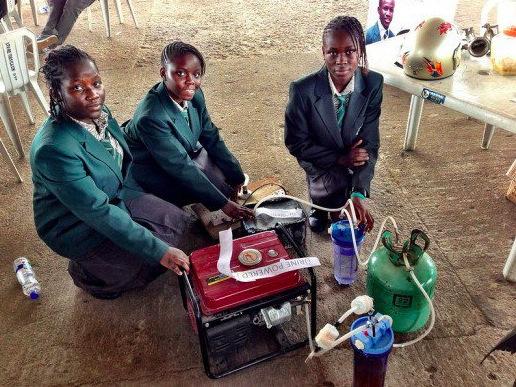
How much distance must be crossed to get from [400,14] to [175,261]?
9.75 feet

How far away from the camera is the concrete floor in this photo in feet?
6.48

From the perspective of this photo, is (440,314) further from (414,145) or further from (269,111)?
(269,111)

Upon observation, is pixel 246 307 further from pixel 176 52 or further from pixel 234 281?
pixel 176 52

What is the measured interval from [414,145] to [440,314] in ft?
4.90

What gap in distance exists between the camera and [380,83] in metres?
2.38

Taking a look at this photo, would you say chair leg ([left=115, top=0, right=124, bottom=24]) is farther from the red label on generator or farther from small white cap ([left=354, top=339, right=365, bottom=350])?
small white cap ([left=354, top=339, right=365, bottom=350])

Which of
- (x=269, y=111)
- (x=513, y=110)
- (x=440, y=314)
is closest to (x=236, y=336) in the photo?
(x=440, y=314)

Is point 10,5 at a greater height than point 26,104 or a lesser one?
greater

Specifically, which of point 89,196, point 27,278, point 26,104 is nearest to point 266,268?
point 89,196

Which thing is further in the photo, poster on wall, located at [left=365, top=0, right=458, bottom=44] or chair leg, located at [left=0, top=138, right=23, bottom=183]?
poster on wall, located at [left=365, top=0, right=458, bottom=44]

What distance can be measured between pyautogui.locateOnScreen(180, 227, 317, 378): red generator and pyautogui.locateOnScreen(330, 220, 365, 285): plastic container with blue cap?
0.74 feet

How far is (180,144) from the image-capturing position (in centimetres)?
237

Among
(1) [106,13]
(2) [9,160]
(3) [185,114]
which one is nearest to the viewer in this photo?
(3) [185,114]

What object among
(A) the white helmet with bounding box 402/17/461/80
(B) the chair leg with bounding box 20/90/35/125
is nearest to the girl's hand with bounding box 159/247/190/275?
(A) the white helmet with bounding box 402/17/461/80
